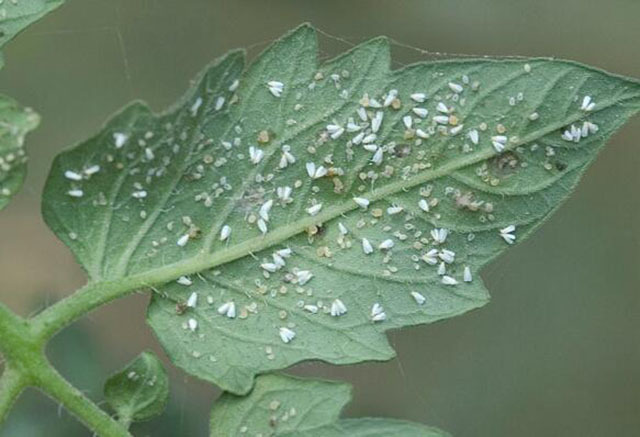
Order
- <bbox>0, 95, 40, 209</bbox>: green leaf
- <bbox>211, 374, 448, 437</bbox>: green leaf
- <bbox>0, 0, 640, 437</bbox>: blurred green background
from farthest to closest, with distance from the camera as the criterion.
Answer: <bbox>0, 0, 640, 437</bbox>: blurred green background, <bbox>211, 374, 448, 437</bbox>: green leaf, <bbox>0, 95, 40, 209</bbox>: green leaf

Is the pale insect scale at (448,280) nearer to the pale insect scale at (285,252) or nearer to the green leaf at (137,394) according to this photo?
the pale insect scale at (285,252)

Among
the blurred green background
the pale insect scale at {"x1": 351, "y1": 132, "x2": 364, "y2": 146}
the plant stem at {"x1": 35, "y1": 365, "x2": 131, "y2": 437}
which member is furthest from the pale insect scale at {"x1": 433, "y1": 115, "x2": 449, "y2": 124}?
the blurred green background

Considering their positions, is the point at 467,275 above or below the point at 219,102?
below

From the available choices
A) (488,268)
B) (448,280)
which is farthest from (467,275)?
(488,268)

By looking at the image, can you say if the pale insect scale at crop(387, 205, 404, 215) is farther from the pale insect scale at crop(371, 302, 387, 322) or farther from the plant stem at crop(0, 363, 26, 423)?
the plant stem at crop(0, 363, 26, 423)

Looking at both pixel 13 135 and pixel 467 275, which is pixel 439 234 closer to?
pixel 467 275

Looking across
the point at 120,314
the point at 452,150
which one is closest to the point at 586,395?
the point at 120,314

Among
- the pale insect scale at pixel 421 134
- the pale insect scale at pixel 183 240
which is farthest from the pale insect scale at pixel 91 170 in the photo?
the pale insect scale at pixel 421 134
